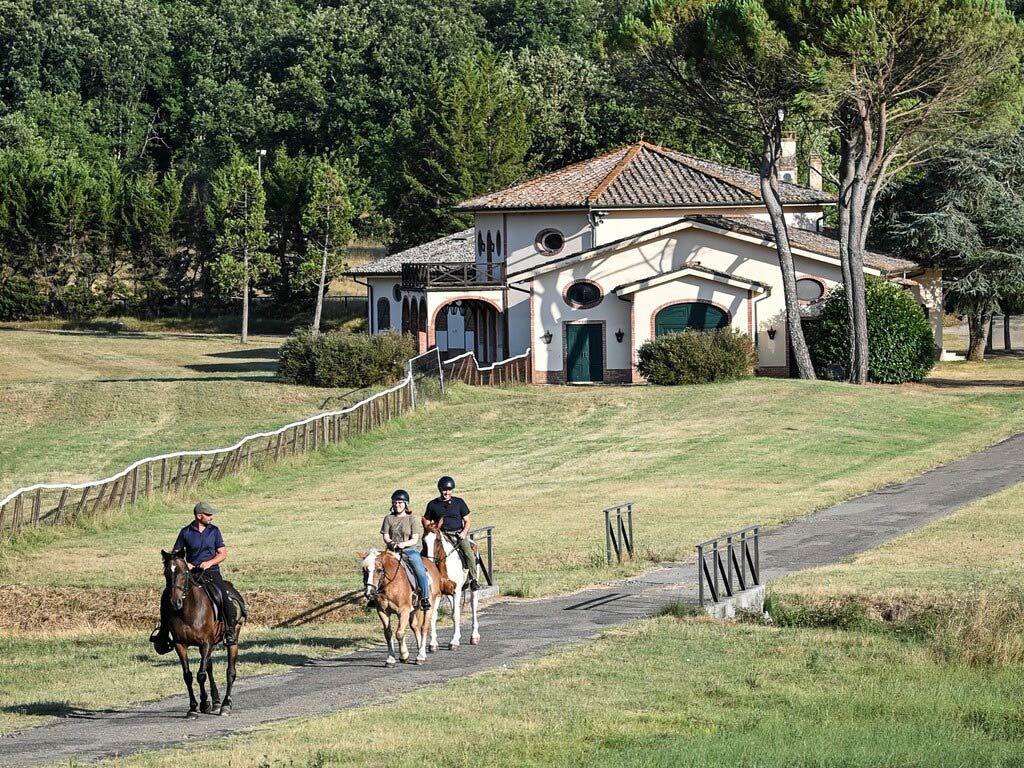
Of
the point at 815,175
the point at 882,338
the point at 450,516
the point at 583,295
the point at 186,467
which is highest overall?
the point at 815,175

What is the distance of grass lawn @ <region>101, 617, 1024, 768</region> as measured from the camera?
12961 millimetres

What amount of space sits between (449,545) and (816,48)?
3629cm

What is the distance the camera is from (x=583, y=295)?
57.8 metres

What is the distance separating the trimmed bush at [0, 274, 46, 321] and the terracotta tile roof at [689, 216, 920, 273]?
4923cm

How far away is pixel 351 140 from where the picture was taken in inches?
4225

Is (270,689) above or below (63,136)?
below

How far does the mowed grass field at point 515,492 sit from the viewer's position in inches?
898

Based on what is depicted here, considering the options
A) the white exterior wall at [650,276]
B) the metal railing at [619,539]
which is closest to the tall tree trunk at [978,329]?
the white exterior wall at [650,276]

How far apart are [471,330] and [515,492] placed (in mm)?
32416

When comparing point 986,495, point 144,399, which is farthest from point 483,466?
point 144,399

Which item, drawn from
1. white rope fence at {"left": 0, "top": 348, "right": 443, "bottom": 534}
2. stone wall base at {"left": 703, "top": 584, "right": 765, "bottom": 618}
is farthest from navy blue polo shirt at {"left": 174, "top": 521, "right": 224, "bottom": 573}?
white rope fence at {"left": 0, "top": 348, "right": 443, "bottom": 534}

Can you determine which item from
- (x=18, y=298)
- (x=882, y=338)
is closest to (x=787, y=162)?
(x=882, y=338)

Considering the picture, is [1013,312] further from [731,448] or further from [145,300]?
[145,300]

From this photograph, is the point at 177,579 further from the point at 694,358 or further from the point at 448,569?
the point at 694,358
